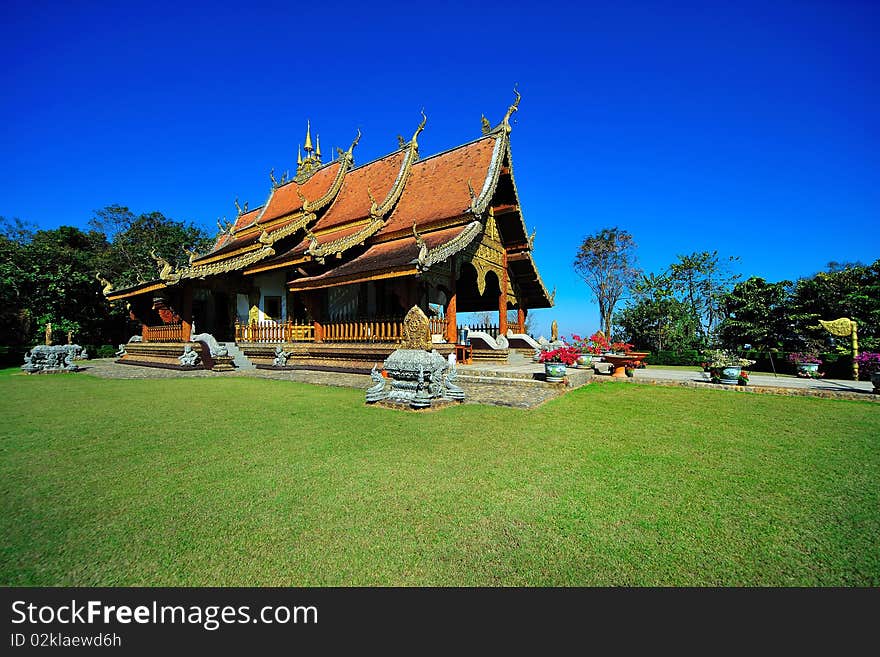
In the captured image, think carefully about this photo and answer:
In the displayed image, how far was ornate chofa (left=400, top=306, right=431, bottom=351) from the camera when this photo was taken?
6.73 m

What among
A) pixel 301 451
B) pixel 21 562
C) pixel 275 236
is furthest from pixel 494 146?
pixel 21 562

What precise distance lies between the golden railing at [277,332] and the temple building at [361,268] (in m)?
0.04

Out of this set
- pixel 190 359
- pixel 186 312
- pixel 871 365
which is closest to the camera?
pixel 871 365

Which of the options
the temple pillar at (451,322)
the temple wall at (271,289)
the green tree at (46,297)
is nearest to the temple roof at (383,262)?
the temple pillar at (451,322)

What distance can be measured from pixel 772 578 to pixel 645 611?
2.41ft

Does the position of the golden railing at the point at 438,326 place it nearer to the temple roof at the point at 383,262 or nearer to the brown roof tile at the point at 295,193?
the temple roof at the point at 383,262

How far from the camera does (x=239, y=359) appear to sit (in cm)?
1283

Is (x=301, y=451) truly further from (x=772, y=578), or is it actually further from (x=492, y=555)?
(x=772, y=578)

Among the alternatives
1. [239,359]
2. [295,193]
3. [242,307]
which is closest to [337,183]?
[295,193]

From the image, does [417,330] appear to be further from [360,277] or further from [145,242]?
[145,242]

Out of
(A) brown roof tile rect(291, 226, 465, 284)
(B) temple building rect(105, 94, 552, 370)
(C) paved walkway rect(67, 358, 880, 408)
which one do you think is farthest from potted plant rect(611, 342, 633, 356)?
(A) brown roof tile rect(291, 226, 465, 284)

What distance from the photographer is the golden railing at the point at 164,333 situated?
15333 mm

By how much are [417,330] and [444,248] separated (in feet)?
12.6

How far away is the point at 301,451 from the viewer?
12.5 feet
